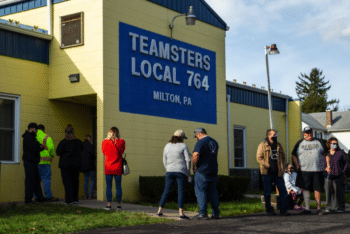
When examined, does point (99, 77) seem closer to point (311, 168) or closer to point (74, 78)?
point (74, 78)

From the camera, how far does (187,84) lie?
15.7 meters

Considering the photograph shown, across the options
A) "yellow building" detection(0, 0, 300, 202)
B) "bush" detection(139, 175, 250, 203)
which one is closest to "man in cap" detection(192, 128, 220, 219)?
"bush" detection(139, 175, 250, 203)

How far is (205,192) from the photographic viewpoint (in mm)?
9555

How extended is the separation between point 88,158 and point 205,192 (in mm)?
4669

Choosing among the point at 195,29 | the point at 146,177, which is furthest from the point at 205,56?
the point at 146,177

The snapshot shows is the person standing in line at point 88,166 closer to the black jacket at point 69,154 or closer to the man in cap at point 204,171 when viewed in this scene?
the black jacket at point 69,154

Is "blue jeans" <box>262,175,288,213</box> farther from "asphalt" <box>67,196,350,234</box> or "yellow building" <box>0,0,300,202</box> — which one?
"yellow building" <box>0,0,300,202</box>

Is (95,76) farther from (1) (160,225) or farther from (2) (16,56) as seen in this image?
(1) (160,225)

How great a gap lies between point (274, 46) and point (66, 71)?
6.89 m

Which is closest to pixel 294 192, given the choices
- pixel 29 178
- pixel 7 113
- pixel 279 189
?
pixel 279 189

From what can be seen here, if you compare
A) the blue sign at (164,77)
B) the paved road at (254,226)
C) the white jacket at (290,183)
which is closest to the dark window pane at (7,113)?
the blue sign at (164,77)

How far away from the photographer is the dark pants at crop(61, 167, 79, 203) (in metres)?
11.1

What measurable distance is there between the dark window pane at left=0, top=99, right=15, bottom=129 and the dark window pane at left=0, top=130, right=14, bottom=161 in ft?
0.65

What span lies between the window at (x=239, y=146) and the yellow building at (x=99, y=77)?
4790 millimetres
